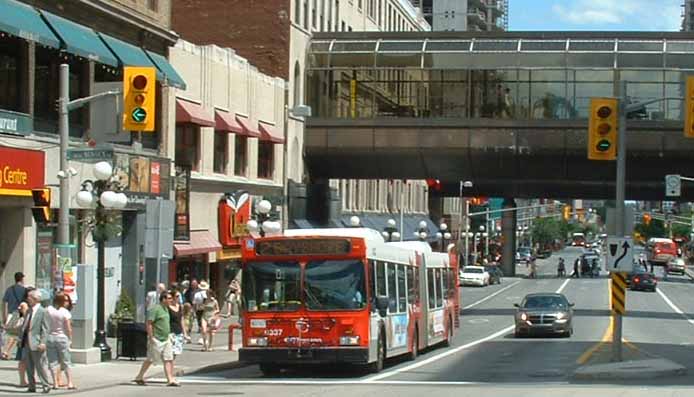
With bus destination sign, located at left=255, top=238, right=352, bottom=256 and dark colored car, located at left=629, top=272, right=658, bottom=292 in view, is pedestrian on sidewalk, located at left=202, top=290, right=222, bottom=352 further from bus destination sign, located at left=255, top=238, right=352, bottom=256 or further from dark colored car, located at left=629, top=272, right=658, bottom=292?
dark colored car, located at left=629, top=272, right=658, bottom=292

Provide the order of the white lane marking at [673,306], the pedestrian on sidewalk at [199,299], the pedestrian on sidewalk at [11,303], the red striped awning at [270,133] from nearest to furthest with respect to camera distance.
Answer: the pedestrian on sidewalk at [11,303] < the pedestrian on sidewalk at [199,299] < the red striped awning at [270,133] < the white lane marking at [673,306]

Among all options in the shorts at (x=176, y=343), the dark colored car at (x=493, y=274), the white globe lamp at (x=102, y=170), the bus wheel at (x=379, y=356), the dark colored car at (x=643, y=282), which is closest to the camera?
the shorts at (x=176, y=343)

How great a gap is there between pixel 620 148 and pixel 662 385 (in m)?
7.10

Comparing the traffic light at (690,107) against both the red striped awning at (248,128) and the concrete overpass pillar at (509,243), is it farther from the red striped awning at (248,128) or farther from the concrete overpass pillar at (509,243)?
the concrete overpass pillar at (509,243)

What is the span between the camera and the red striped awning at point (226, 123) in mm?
44375

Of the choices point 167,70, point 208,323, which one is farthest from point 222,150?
point 208,323

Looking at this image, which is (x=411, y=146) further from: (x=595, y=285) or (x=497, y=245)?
(x=497, y=245)

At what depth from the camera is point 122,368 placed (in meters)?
25.7

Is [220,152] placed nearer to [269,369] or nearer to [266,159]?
[266,159]

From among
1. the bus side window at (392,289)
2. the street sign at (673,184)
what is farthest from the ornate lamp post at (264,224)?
the street sign at (673,184)

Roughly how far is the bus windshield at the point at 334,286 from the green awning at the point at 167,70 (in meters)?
13.5

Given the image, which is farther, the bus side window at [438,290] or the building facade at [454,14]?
the building facade at [454,14]

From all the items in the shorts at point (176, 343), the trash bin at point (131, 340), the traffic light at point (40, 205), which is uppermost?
the traffic light at point (40, 205)

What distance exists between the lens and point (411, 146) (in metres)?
53.1
